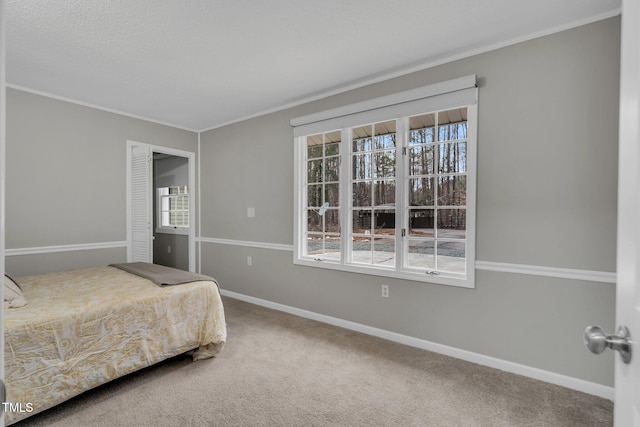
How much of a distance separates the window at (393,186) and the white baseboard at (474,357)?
0.55m

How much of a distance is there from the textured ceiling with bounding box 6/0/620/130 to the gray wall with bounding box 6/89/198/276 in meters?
0.34

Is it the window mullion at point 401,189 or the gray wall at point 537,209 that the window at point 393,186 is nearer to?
the window mullion at point 401,189

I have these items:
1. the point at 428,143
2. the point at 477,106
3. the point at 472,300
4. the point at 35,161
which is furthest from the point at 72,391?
the point at 477,106

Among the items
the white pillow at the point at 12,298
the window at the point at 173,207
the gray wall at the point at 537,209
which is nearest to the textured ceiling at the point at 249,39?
the gray wall at the point at 537,209

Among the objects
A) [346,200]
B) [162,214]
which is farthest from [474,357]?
[162,214]

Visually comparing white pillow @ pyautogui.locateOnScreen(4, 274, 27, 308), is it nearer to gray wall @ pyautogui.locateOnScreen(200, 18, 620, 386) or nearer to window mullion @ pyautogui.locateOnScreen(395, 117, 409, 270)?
gray wall @ pyautogui.locateOnScreen(200, 18, 620, 386)

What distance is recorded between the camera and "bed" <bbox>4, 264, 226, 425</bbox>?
173 centimetres

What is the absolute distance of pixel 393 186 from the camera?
2.99 metres

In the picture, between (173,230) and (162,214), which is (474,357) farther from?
(162,214)

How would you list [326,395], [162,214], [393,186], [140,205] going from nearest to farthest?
1. [326,395]
2. [393,186]
3. [140,205]
4. [162,214]

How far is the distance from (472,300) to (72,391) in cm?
277

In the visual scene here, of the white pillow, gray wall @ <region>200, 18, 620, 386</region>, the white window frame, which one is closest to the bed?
the white pillow

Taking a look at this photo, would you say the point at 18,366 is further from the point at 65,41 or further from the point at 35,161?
the point at 35,161

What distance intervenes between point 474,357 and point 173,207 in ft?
16.4
